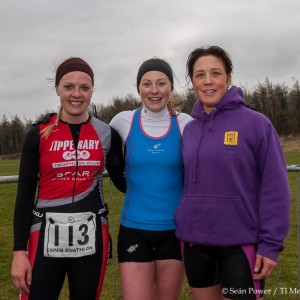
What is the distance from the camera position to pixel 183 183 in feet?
9.47

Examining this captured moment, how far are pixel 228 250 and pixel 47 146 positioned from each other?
138cm

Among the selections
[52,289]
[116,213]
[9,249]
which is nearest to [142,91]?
[52,289]

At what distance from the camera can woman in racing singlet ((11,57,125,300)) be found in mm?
2516

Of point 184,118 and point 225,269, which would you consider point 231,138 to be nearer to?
point 184,118

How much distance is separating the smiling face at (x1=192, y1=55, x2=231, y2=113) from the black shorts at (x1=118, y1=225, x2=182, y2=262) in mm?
997

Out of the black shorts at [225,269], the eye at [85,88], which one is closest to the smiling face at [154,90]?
the eye at [85,88]

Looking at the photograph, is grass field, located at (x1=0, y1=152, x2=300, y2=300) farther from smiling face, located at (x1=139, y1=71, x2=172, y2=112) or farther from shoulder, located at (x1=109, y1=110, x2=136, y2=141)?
smiling face, located at (x1=139, y1=71, x2=172, y2=112)

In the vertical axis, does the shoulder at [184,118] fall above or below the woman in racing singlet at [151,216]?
above

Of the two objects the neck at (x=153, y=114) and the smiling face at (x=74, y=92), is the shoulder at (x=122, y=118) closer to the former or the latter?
the neck at (x=153, y=114)

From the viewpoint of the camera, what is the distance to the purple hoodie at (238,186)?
2342 millimetres

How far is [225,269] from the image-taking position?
2.43 meters

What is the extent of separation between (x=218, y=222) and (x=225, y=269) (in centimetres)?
30

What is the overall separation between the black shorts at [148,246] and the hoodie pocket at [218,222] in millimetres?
279

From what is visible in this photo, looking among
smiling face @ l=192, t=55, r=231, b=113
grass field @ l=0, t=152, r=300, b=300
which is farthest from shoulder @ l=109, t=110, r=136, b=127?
grass field @ l=0, t=152, r=300, b=300
